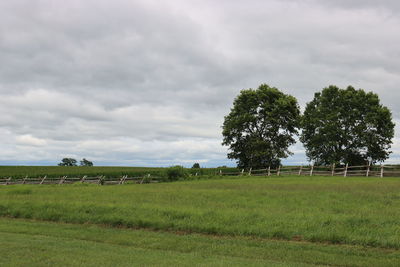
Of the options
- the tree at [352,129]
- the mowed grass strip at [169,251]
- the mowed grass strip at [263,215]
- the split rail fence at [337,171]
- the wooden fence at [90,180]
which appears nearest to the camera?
the mowed grass strip at [169,251]

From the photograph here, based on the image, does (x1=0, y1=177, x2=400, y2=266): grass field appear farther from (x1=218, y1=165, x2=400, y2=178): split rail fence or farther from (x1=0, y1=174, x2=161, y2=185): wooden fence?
(x1=0, y1=174, x2=161, y2=185): wooden fence

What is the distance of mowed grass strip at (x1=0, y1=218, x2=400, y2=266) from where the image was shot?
8664 millimetres

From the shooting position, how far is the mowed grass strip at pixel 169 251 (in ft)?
28.4

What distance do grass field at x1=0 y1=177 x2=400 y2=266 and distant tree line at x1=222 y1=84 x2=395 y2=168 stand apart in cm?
3235

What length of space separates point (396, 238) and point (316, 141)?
139 ft

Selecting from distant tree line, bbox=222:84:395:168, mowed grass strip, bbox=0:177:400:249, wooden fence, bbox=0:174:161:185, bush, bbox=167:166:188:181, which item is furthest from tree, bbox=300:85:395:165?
mowed grass strip, bbox=0:177:400:249

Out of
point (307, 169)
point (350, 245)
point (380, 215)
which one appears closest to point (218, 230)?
point (350, 245)

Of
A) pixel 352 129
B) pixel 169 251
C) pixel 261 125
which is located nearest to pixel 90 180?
pixel 261 125

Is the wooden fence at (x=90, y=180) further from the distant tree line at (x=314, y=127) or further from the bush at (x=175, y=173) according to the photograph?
the distant tree line at (x=314, y=127)

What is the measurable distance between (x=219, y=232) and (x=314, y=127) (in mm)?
43212

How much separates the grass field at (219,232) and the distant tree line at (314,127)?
3235cm

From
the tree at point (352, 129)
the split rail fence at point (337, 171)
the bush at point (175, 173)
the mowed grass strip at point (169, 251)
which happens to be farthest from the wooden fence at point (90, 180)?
the mowed grass strip at point (169, 251)

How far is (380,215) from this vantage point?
548 inches

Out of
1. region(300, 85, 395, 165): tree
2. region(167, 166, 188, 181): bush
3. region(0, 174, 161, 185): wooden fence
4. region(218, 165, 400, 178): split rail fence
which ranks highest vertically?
region(300, 85, 395, 165): tree
